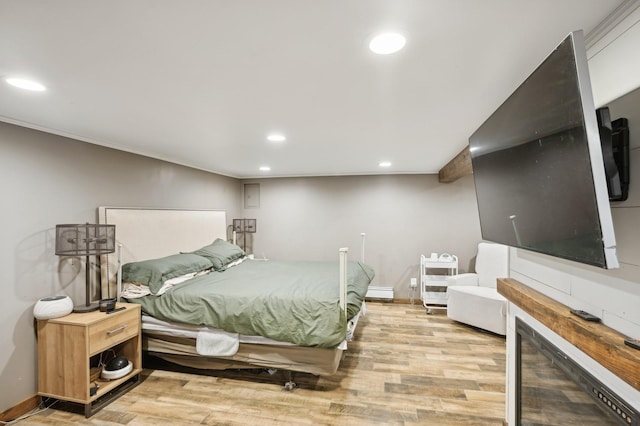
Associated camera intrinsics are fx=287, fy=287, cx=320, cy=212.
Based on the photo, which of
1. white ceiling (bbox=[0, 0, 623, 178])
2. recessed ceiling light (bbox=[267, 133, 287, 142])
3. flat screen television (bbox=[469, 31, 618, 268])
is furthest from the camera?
recessed ceiling light (bbox=[267, 133, 287, 142])

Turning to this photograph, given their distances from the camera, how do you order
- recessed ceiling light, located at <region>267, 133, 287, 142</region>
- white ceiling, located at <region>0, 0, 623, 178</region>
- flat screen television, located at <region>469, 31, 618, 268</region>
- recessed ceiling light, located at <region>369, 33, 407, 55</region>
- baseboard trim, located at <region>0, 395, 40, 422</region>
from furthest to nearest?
1. recessed ceiling light, located at <region>267, 133, 287, 142</region>
2. baseboard trim, located at <region>0, 395, 40, 422</region>
3. recessed ceiling light, located at <region>369, 33, 407, 55</region>
4. white ceiling, located at <region>0, 0, 623, 178</region>
5. flat screen television, located at <region>469, 31, 618, 268</region>

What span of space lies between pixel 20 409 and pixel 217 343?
1.43 m

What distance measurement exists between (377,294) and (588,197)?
4.26m

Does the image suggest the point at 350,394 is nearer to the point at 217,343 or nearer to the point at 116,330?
the point at 217,343

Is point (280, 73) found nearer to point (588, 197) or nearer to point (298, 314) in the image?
point (588, 197)

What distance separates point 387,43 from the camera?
1.20m

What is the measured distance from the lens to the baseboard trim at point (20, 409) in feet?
6.78

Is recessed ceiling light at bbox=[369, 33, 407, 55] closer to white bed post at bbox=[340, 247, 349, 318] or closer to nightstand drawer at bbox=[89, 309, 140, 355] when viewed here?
white bed post at bbox=[340, 247, 349, 318]

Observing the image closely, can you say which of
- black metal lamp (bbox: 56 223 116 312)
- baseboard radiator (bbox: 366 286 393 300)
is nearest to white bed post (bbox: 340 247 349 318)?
black metal lamp (bbox: 56 223 116 312)

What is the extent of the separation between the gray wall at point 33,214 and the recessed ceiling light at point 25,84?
2.67 feet

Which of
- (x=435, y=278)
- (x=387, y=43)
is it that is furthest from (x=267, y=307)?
(x=435, y=278)

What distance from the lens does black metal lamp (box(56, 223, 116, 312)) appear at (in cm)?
224

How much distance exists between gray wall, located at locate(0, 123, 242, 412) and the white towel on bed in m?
1.20

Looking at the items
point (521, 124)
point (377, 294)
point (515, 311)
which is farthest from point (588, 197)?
point (377, 294)
